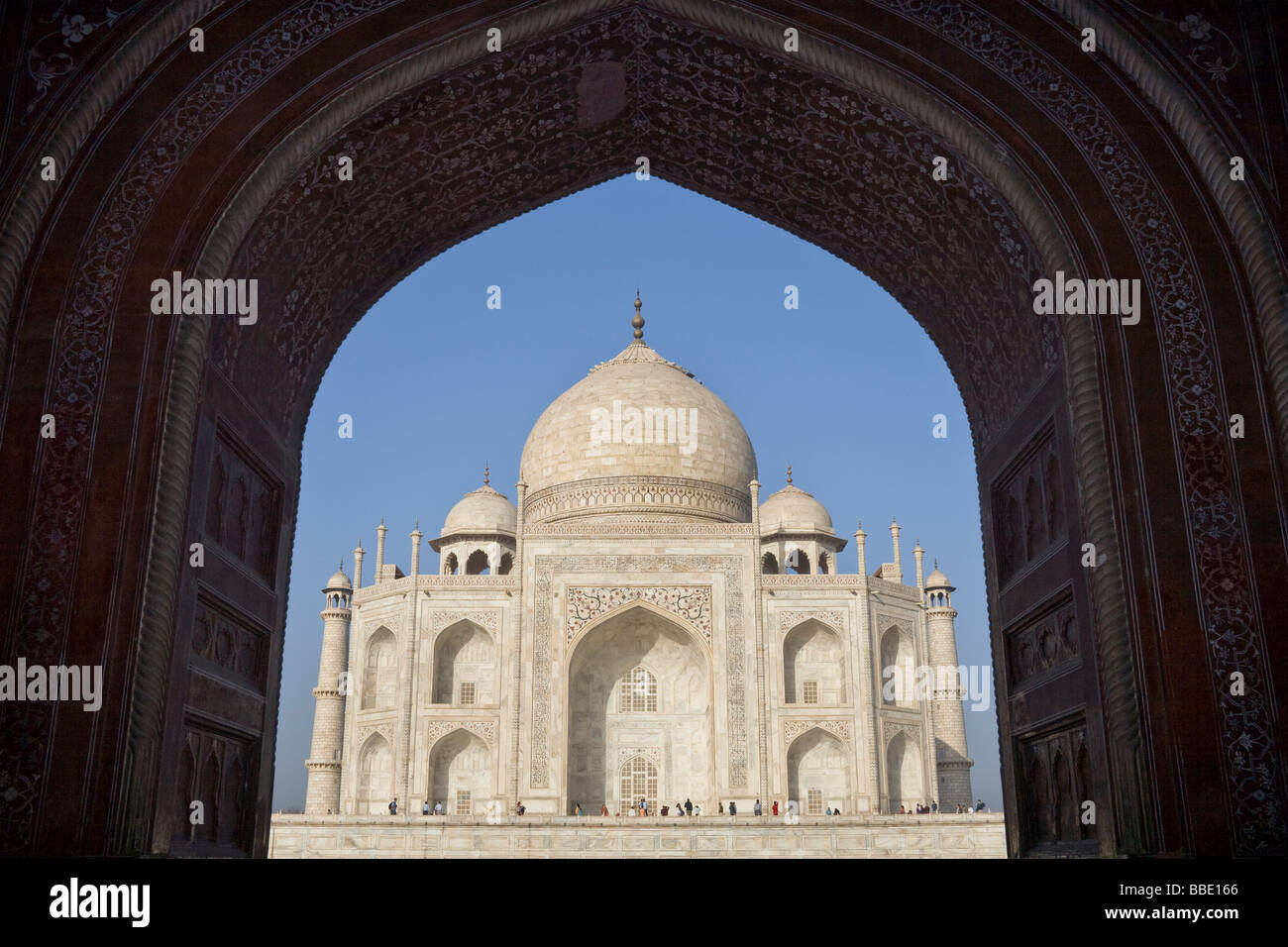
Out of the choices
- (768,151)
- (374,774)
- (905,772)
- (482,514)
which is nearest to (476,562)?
(482,514)

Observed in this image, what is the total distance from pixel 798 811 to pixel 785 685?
2.37 meters

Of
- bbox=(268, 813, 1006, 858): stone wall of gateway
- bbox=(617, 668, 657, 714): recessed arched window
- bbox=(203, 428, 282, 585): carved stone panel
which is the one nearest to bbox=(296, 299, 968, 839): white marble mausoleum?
bbox=(617, 668, 657, 714): recessed arched window

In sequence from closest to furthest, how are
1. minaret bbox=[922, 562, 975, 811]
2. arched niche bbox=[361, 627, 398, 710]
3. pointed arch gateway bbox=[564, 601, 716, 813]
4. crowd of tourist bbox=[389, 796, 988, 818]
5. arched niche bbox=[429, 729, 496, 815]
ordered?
crowd of tourist bbox=[389, 796, 988, 818] → pointed arch gateway bbox=[564, 601, 716, 813] → arched niche bbox=[429, 729, 496, 815] → arched niche bbox=[361, 627, 398, 710] → minaret bbox=[922, 562, 975, 811]

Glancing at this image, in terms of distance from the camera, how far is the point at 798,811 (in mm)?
22750

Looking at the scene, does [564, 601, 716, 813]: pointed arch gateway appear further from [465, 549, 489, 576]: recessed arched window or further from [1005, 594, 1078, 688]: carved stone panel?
[1005, 594, 1078, 688]: carved stone panel

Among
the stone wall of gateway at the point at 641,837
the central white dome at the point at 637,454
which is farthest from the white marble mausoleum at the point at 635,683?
the stone wall of gateway at the point at 641,837

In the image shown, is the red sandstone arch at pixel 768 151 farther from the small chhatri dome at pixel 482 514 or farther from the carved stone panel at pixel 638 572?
the small chhatri dome at pixel 482 514

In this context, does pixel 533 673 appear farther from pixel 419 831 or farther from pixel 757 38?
pixel 757 38

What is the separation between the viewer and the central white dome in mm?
26625

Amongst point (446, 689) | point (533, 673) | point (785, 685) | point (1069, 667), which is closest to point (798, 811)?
point (785, 685)

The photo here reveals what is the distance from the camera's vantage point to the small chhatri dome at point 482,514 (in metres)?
27.4

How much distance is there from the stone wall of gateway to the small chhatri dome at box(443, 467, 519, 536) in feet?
33.9

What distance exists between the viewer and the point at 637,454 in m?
26.9
